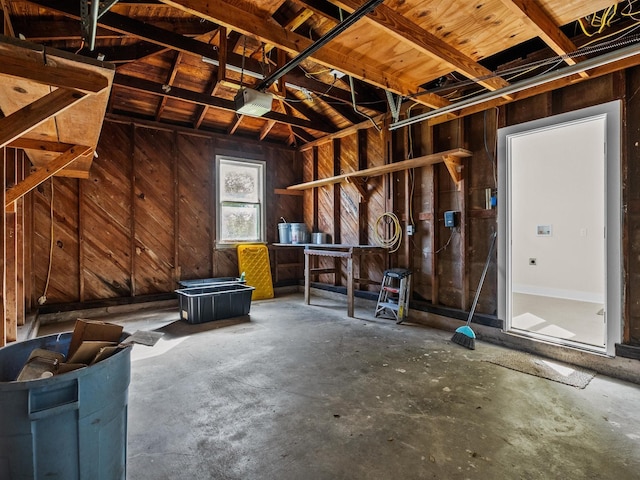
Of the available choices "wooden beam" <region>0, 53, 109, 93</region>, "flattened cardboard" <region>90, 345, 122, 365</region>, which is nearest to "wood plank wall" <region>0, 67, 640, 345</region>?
"wooden beam" <region>0, 53, 109, 93</region>

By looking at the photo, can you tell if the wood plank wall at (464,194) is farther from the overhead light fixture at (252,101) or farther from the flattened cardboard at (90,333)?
the flattened cardboard at (90,333)

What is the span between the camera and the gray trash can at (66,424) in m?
1.04

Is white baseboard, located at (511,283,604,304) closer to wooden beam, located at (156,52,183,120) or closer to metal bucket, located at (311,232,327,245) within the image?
metal bucket, located at (311,232,327,245)

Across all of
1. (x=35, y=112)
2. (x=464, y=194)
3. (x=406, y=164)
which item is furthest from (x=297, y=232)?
(x=35, y=112)

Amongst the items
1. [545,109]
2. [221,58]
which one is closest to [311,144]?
[221,58]

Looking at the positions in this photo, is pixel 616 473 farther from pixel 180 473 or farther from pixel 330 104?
pixel 330 104

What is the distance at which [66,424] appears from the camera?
111 cm

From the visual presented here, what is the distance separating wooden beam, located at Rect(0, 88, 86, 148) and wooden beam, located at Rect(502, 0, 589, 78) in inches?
98.5

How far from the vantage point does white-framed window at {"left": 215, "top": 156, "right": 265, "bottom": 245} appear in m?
5.89

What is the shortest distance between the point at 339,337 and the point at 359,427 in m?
1.70

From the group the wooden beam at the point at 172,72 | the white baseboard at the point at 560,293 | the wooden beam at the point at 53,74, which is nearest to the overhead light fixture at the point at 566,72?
the wooden beam at the point at 53,74

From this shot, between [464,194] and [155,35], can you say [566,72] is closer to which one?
[464,194]

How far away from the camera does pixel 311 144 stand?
20.9 feet

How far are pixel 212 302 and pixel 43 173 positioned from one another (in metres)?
2.31
